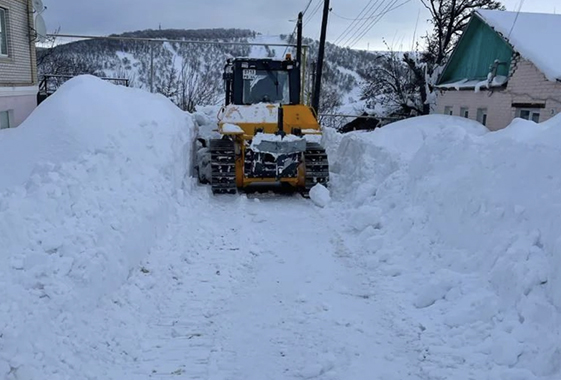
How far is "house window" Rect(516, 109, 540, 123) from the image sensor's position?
553 inches

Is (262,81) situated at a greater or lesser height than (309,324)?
greater

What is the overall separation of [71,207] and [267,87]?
24.3ft

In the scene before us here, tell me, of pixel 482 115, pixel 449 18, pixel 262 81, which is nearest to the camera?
pixel 262 81

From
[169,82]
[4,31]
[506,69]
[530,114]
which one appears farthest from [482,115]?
[169,82]

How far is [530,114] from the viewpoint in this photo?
47.2ft

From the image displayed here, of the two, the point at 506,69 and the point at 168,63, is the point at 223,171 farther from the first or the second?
the point at 168,63

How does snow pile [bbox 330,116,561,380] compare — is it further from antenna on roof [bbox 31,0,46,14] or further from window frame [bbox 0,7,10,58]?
antenna on roof [bbox 31,0,46,14]

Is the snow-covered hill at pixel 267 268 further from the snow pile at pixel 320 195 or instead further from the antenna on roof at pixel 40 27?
the antenna on roof at pixel 40 27

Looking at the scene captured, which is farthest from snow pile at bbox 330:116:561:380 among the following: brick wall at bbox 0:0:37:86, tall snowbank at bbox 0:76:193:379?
brick wall at bbox 0:0:37:86

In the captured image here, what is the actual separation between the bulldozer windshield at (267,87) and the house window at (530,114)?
7.33 m

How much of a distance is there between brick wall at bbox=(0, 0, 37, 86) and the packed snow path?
30.2ft

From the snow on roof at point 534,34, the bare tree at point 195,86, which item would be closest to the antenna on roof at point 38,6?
the bare tree at point 195,86

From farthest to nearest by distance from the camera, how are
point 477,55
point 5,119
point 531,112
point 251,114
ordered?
point 477,55
point 531,112
point 5,119
point 251,114

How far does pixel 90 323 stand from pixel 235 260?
2.53 m
